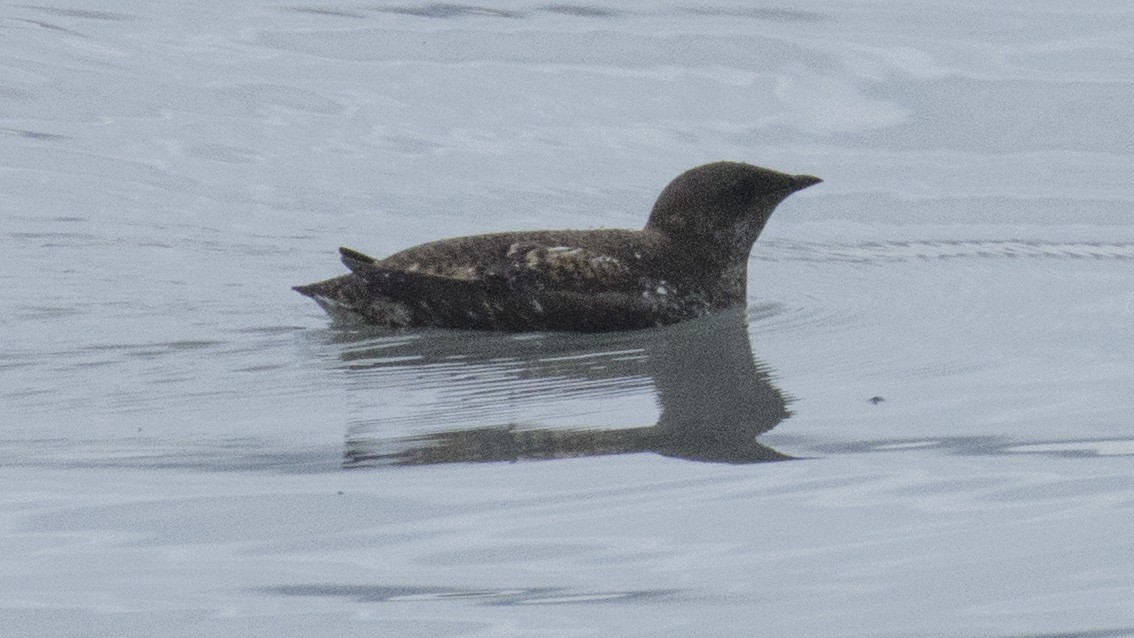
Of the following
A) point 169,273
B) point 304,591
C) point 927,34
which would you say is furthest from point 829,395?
point 927,34

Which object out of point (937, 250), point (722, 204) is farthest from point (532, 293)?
point (937, 250)

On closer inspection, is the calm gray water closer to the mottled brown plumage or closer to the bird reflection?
the bird reflection

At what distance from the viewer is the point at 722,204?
9.17 m

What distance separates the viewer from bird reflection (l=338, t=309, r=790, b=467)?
6.19 m

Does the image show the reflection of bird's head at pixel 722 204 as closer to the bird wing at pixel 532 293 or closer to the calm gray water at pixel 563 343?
A: the calm gray water at pixel 563 343

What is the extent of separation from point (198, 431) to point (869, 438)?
216cm

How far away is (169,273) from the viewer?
33.0 ft

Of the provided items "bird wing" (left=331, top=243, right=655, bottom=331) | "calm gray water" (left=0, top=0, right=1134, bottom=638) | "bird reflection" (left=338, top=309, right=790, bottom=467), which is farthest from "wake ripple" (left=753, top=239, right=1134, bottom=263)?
"bird wing" (left=331, top=243, right=655, bottom=331)

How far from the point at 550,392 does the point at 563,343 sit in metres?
1.15

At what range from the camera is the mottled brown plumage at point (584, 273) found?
27.8ft

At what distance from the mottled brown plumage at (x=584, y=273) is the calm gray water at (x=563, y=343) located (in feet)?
0.59

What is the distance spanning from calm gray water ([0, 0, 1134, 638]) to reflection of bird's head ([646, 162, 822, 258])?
0.42 metres

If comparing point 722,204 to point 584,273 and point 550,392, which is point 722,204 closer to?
point 584,273

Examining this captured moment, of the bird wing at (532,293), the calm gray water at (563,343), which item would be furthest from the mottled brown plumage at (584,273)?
the calm gray water at (563,343)
